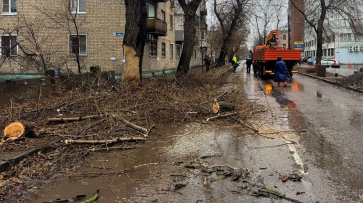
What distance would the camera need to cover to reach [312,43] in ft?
289

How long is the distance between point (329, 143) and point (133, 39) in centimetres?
856

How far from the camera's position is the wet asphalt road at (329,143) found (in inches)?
162

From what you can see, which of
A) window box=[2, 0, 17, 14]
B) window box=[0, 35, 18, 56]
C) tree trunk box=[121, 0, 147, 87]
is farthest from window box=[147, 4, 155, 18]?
tree trunk box=[121, 0, 147, 87]

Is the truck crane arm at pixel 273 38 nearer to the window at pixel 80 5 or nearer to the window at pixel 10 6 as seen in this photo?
the window at pixel 80 5

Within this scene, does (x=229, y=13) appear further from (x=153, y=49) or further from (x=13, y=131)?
(x=13, y=131)

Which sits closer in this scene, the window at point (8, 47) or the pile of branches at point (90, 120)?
the pile of branches at point (90, 120)

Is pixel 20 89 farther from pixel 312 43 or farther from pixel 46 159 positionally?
pixel 312 43

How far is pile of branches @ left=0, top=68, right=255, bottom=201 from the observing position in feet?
16.9

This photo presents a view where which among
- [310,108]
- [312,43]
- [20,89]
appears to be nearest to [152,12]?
[20,89]

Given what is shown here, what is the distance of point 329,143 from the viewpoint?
20.4ft

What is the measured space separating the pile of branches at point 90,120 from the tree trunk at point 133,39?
52.8 inches

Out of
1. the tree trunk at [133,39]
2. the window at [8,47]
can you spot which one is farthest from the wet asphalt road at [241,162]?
the window at [8,47]

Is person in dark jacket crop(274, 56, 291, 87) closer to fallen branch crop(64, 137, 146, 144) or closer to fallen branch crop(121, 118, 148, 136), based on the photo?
fallen branch crop(121, 118, 148, 136)

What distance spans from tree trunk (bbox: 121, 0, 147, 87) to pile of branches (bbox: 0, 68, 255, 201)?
4.40 ft
